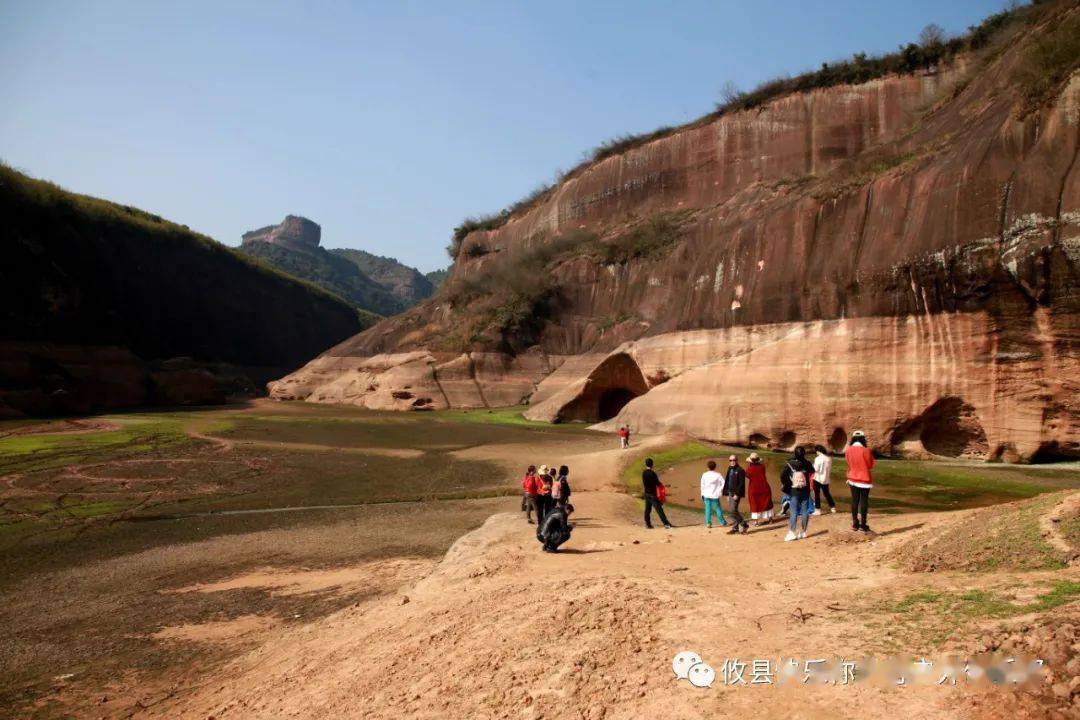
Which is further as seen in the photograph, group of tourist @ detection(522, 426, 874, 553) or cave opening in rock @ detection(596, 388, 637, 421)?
cave opening in rock @ detection(596, 388, 637, 421)

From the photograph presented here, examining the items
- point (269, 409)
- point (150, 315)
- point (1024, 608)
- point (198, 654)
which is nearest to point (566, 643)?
point (1024, 608)

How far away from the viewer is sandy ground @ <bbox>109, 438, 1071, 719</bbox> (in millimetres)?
4513

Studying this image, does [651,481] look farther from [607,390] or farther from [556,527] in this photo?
[607,390]

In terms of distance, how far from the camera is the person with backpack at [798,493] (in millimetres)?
9414

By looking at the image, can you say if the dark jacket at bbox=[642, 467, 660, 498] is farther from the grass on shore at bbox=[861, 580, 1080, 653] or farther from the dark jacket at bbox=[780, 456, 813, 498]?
the grass on shore at bbox=[861, 580, 1080, 653]

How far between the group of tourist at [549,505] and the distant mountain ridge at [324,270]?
146262mm

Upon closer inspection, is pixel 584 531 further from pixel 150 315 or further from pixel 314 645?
pixel 150 315

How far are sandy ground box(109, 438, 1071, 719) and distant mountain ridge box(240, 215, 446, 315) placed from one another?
150 metres

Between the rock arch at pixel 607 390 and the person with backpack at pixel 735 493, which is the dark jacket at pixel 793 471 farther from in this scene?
the rock arch at pixel 607 390

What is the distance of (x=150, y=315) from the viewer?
218 ft

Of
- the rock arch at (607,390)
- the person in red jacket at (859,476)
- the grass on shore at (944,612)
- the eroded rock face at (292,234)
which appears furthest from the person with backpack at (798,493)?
the eroded rock face at (292,234)

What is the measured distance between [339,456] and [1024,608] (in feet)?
72.1

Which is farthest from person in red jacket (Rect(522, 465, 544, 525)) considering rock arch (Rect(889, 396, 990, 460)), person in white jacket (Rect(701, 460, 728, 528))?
rock arch (Rect(889, 396, 990, 460))

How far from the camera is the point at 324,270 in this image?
166 meters
